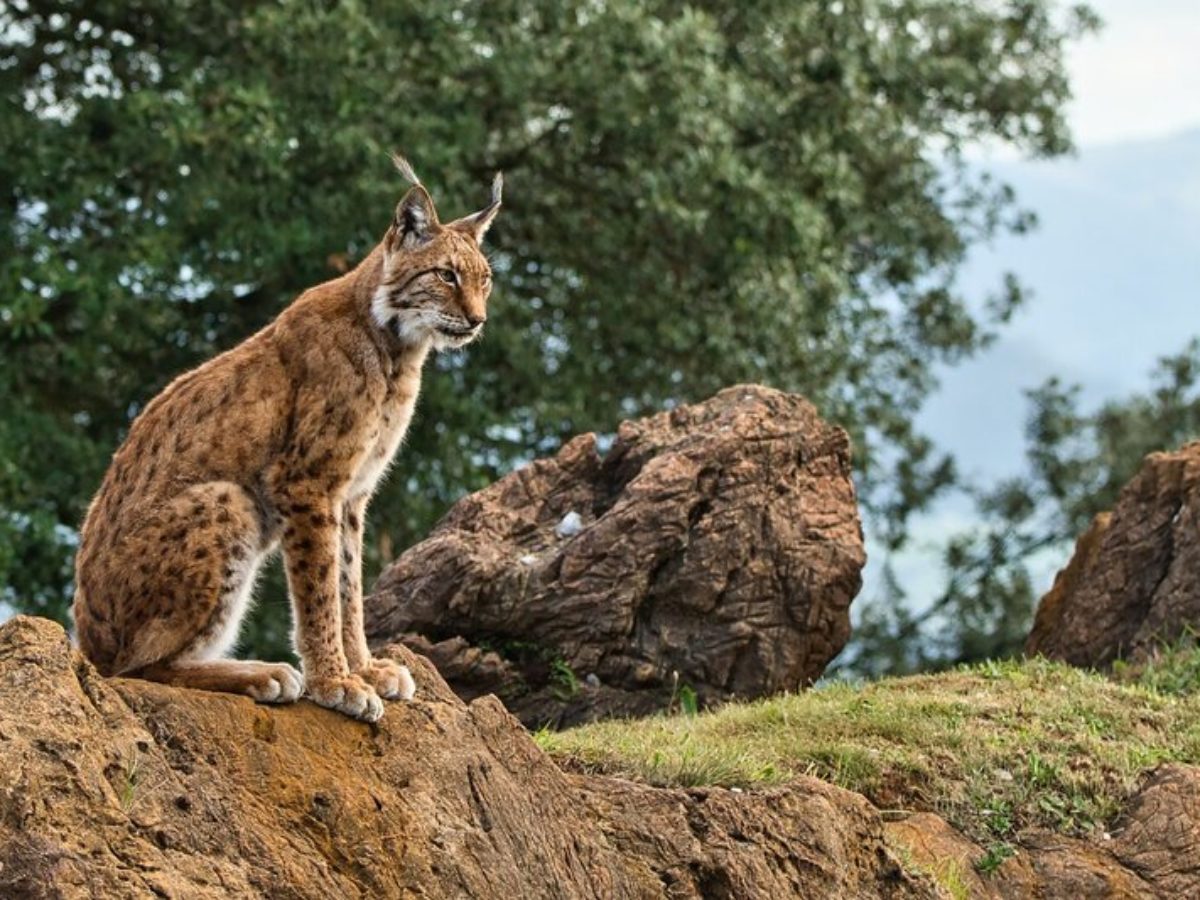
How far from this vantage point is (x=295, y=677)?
8062 mm

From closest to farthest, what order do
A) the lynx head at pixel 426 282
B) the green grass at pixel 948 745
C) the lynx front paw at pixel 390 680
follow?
the lynx front paw at pixel 390 680 < the lynx head at pixel 426 282 < the green grass at pixel 948 745

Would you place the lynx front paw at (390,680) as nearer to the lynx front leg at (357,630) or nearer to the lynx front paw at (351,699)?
the lynx front leg at (357,630)

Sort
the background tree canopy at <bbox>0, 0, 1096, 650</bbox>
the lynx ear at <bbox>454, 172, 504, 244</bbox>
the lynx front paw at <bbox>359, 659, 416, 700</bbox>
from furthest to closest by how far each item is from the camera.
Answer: the background tree canopy at <bbox>0, 0, 1096, 650</bbox>, the lynx ear at <bbox>454, 172, 504, 244</bbox>, the lynx front paw at <bbox>359, 659, 416, 700</bbox>

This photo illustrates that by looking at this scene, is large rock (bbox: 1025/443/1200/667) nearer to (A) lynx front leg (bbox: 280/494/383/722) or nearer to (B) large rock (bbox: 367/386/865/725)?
(B) large rock (bbox: 367/386/865/725)

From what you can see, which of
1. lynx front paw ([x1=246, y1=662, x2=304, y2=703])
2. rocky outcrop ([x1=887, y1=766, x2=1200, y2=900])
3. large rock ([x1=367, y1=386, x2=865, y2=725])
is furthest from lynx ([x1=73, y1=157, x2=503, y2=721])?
large rock ([x1=367, y1=386, x2=865, y2=725])

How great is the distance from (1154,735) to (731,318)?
10861mm

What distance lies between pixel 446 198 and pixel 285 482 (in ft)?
39.0

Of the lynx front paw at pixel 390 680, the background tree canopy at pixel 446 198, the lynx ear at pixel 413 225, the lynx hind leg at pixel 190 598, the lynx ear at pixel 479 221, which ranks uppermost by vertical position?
the background tree canopy at pixel 446 198

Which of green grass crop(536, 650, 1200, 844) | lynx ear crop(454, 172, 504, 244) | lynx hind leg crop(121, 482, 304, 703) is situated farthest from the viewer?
green grass crop(536, 650, 1200, 844)

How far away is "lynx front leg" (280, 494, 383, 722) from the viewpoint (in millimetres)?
8336

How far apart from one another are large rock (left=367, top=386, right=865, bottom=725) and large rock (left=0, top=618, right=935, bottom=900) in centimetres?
368

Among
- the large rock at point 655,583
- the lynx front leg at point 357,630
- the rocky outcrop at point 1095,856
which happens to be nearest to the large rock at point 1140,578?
the large rock at point 655,583

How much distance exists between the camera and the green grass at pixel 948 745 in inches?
382

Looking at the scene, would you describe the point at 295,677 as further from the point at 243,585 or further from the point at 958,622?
the point at 958,622
